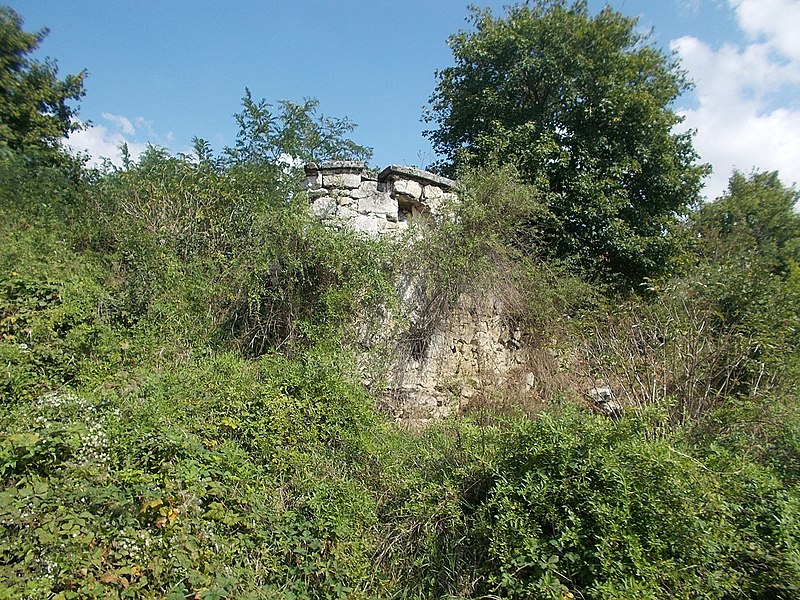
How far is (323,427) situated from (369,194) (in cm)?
313

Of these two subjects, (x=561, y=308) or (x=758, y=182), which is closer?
(x=561, y=308)

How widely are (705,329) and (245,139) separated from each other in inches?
298

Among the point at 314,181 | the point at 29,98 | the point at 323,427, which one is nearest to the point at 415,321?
the point at 323,427

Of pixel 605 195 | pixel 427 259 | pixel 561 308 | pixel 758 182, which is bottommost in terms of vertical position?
pixel 561 308

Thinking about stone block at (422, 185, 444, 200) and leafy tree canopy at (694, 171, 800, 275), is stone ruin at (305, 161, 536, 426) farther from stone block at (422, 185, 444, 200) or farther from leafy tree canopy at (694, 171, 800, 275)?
leafy tree canopy at (694, 171, 800, 275)

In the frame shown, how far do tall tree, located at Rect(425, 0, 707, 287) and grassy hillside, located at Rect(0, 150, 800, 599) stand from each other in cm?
194

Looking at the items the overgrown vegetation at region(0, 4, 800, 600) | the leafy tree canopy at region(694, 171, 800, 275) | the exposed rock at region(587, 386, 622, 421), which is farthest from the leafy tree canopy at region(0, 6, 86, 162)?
the leafy tree canopy at region(694, 171, 800, 275)

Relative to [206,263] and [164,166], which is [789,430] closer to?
[206,263]

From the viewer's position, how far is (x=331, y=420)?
12.4ft

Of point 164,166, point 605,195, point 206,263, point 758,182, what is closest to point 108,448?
point 206,263

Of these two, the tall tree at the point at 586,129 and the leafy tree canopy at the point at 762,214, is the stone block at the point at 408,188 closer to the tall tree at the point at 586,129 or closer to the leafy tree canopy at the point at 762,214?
Result: the tall tree at the point at 586,129

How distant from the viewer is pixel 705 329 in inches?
204

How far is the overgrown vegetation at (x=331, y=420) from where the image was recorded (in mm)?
2611

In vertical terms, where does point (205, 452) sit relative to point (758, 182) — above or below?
below
